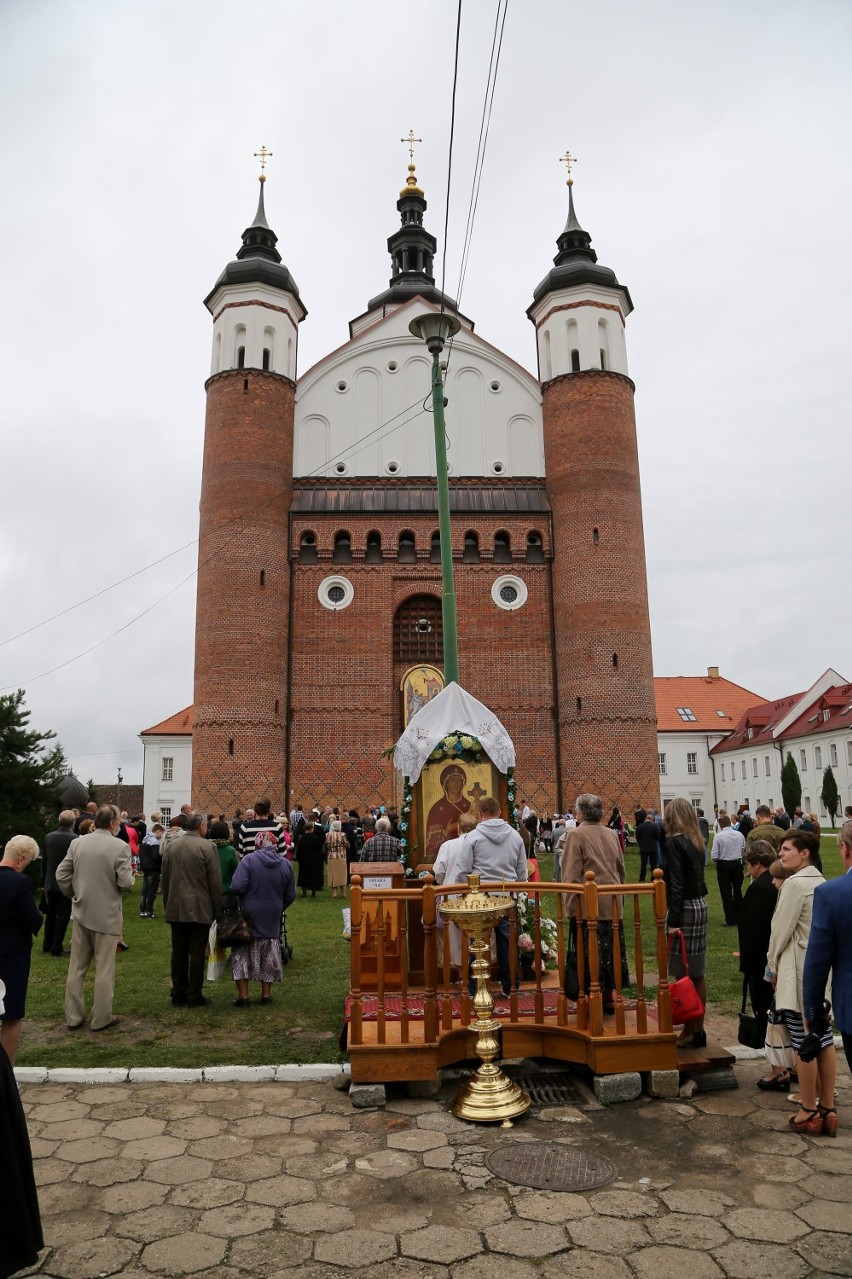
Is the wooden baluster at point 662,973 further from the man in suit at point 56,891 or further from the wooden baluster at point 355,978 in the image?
the man in suit at point 56,891

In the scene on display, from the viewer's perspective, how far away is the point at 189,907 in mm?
7875

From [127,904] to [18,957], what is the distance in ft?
36.2

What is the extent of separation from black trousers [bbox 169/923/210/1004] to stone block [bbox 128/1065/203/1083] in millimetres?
1994

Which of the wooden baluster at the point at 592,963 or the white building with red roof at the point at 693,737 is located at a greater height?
the white building with red roof at the point at 693,737

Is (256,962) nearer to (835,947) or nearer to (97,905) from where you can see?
(97,905)

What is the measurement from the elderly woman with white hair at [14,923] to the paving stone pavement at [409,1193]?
0.60 m

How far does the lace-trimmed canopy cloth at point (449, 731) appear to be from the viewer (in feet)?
27.5

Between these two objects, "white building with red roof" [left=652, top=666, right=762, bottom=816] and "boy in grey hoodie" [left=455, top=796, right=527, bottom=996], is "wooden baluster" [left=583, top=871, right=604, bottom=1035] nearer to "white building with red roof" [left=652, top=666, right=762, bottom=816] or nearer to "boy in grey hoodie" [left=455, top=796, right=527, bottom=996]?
"boy in grey hoodie" [left=455, top=796, right=527, bottom=996]

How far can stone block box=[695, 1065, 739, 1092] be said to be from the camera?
5.58 metres

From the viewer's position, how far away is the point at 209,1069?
5898 mm

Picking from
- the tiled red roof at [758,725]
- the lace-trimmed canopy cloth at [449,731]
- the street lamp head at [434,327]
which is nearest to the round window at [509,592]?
Answer: the street lamp head at [434,327]

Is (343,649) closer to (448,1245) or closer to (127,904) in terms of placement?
(127,904)

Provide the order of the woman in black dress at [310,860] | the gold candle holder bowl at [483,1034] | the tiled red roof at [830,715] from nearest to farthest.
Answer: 1. the gold candle holder bowl at [483,1034]
2. the woman in black dress at [310,860]
3. the tiled red roof at [830,715]

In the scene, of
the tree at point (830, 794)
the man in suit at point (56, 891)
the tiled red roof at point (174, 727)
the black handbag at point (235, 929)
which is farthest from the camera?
the tiled red roof at point (174, 727)
